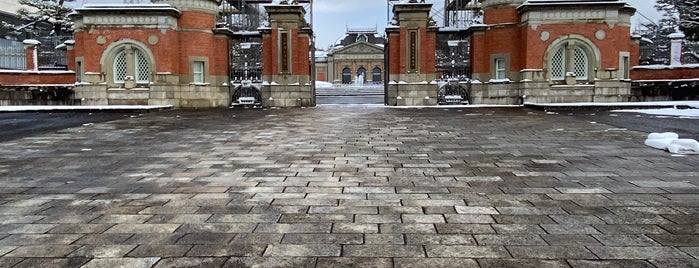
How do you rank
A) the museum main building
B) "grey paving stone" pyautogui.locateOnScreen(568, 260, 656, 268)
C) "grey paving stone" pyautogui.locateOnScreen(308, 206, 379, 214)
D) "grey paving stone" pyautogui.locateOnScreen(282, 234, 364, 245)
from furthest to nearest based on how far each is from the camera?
the museum main building, "grey paving stone" pyautogui.locateOnScreen(308, 206, 379, 214), "grey paving stone" pyautogui.locateOnScreen(282, 234, 364, 245), "grey paving stone" pyautogui.locateOnScreen(568, 260, 656, 268)

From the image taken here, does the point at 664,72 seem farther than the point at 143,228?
Yes

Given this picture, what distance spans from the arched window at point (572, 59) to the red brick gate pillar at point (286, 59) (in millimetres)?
10474

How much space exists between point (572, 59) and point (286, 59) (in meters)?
12.1

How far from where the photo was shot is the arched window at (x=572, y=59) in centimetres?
2195

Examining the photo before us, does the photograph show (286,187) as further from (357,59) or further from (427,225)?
(357,59)

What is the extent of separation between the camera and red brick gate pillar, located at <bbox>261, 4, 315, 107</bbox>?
23141mm

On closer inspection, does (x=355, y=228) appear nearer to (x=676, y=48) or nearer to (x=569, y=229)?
(x=569, y=229)

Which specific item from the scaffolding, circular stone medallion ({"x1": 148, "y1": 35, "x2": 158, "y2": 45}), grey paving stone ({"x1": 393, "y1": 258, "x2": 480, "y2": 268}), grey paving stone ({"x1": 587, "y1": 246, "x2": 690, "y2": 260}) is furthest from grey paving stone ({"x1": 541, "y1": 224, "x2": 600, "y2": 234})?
the scaffolding

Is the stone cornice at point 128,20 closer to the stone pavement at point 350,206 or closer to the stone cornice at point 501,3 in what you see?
the stone cornice at point 501,3

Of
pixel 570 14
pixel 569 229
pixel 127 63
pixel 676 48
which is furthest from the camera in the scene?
pixel 676 48

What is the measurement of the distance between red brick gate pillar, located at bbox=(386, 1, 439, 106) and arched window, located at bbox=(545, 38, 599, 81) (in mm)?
4953

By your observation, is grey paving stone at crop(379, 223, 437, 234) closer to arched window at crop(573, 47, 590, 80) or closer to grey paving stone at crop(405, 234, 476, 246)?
grey paving stone at crop(405, 234, 476, 246)

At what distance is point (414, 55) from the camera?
23.1 metres

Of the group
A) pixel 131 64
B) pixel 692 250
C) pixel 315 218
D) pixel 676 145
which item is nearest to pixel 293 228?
pixel 315 218
